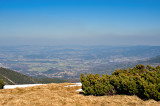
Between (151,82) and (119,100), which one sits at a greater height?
(151,82)

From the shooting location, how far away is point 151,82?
10781 mm

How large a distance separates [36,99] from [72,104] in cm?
242

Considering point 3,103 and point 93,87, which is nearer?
point 3,103

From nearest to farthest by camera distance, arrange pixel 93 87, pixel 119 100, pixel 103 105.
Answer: pixel 103 105 < pixel 119 100 < pixel 93 87

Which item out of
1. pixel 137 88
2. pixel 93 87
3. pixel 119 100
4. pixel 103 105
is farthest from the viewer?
pixel 93 87

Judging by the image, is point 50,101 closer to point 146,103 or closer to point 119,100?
point 119,100

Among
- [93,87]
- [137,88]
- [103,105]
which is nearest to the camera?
[103,105]

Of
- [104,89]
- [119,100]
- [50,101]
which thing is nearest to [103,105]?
[119,100]

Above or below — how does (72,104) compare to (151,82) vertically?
below

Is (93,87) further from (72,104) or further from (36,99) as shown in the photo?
(36,99)

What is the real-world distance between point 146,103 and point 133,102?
720mm

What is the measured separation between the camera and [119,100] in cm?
1030

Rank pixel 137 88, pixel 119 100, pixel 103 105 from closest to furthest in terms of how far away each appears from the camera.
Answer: pixel 103 105 → pixel 119 100 → pixel 137 88

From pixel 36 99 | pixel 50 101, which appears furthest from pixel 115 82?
pixel 36 99
